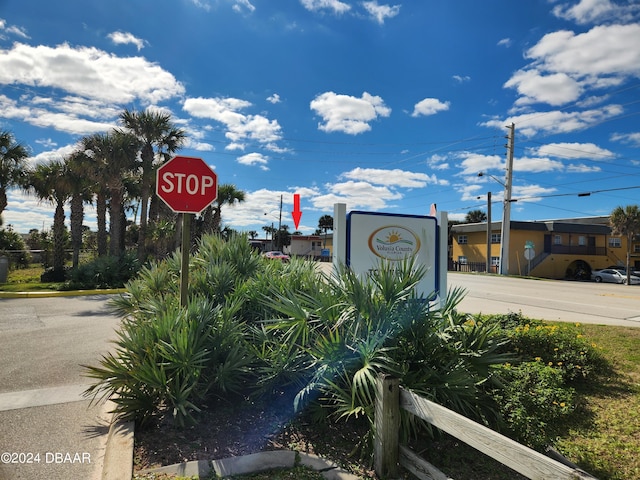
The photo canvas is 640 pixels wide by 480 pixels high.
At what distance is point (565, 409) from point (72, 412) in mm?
5053

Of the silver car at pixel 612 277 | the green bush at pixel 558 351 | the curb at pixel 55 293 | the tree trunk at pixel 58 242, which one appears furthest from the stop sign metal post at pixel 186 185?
the silver car at pixel 612 277

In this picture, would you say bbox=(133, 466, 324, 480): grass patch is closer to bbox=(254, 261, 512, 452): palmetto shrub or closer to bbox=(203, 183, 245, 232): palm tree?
bbox=(254, 261, 512, 452): palmetto shrub

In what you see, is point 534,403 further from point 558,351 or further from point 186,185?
point 186,185

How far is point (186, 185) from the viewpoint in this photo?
16.0ft

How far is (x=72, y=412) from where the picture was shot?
4.25 meters

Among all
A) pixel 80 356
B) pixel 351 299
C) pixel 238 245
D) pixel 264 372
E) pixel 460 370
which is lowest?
pixel 80 356

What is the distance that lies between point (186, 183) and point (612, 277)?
38706mm

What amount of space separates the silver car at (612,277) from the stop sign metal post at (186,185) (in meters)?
36.8

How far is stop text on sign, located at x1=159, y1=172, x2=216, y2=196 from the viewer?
4.76m

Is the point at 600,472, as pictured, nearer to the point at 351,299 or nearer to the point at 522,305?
the point at 351,299

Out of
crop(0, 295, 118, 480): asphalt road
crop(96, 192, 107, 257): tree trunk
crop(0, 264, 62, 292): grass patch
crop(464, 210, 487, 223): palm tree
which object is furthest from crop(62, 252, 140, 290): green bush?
crop(464, 210, 487, 223): palm tree

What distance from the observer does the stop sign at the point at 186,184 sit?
4.77m

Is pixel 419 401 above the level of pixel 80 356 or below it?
above

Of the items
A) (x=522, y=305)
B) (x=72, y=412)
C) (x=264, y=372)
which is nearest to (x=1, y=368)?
(x=72, y=412)
